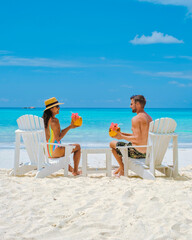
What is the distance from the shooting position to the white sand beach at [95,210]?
2.50m

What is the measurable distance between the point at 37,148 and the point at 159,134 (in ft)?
6.24

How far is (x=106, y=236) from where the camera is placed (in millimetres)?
2447

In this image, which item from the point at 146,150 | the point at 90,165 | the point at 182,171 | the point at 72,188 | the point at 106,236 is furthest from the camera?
the point at 90,165

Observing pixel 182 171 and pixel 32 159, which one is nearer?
pixel 32 159

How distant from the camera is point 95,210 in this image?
2.92m

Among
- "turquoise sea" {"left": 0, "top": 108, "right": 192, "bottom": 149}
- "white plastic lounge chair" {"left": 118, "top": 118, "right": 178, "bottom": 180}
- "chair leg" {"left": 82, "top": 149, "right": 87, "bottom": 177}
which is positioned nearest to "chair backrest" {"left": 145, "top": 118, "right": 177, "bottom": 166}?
"white plastic lounge chair" {"left": 118, "top": 118, "right": 178, "bottom": 180}

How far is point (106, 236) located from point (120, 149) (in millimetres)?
2190

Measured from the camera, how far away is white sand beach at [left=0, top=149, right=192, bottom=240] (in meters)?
2.50

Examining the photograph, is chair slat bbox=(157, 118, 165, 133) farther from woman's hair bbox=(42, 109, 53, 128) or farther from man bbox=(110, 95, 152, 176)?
woman's hair bbox=(42, 109, 53, 128)

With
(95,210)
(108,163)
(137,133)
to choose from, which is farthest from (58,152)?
(95,210)

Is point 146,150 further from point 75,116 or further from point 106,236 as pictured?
point 106,236

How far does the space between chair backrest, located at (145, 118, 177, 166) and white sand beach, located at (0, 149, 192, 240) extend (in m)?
0.59

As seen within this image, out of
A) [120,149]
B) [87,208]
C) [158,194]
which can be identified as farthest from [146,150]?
[87,208]

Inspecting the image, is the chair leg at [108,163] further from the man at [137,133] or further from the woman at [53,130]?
the woman at [53,130]
